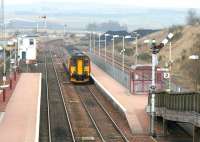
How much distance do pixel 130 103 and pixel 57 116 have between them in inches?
208

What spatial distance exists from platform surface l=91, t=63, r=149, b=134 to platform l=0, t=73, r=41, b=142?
544 centimetres

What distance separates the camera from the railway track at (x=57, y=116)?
107 feet

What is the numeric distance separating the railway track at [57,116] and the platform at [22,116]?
989mm

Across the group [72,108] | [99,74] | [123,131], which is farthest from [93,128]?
[99,74]

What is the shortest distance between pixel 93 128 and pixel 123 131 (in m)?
1.96

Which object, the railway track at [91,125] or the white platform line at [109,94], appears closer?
the railway track at [91,125]

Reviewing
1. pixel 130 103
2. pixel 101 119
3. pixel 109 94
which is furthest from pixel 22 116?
pixel 109 94

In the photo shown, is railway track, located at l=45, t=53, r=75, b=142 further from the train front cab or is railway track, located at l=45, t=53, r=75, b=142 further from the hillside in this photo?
the hillside

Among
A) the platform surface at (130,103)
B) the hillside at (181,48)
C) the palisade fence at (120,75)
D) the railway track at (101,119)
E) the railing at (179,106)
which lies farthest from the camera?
the hillside at (181,48)

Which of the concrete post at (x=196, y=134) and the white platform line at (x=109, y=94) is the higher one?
the concrete post at (x=196, y=134)

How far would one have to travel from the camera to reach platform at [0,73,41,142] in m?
30.1

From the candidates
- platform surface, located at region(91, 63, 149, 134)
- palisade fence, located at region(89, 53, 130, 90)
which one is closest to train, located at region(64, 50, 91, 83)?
platform surface, located at region(91, 63, 149, 134)

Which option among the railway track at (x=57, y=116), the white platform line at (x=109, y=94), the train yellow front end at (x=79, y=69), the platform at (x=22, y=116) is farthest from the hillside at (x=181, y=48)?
the platform at (x=22, y=116)

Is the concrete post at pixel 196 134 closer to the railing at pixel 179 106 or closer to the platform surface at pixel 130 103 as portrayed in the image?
the railing at pixel 179 106
